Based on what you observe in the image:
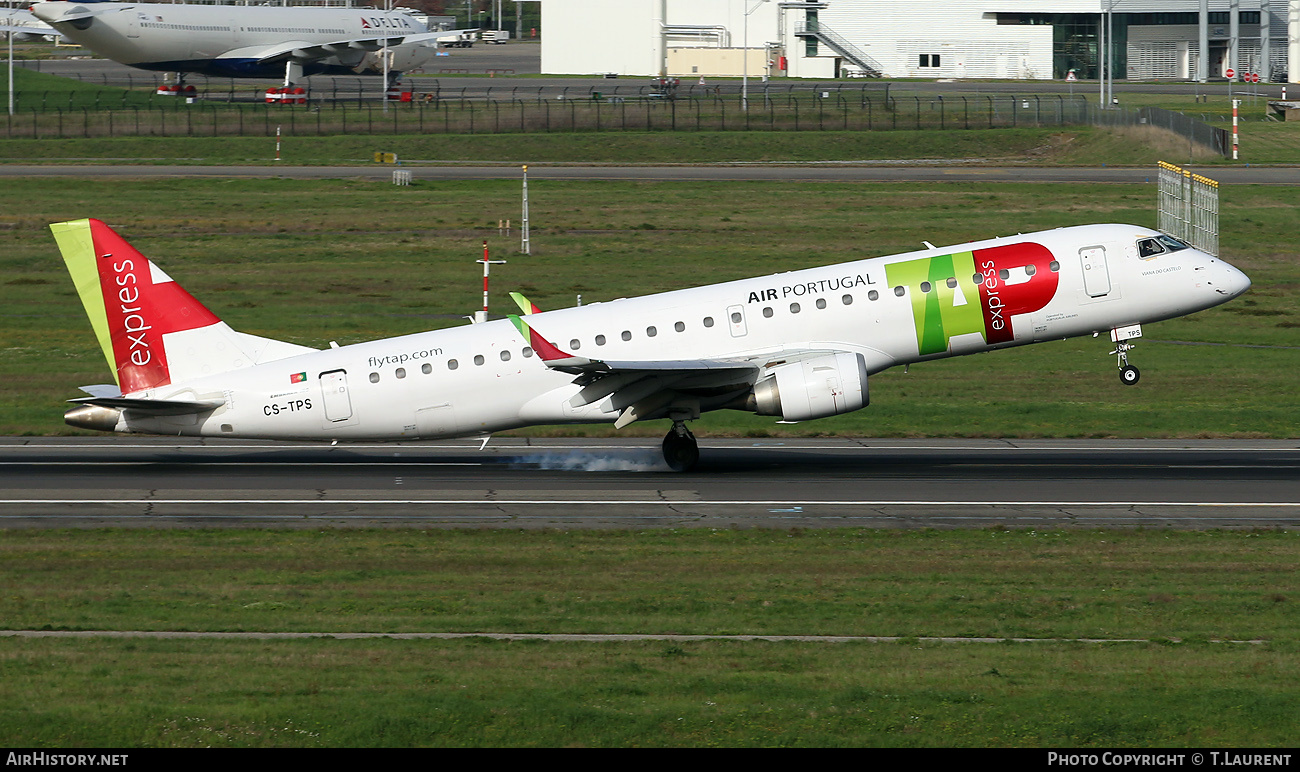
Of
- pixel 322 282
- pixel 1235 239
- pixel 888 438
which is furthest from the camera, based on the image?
pixel 1235 239

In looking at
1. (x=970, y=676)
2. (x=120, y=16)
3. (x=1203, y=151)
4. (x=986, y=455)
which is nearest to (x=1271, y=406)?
(x=986, y=455)

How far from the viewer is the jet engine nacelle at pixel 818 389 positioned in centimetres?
3128

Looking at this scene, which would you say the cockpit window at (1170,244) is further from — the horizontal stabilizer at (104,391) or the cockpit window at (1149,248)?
the horizontal stabilizer at (104,391)

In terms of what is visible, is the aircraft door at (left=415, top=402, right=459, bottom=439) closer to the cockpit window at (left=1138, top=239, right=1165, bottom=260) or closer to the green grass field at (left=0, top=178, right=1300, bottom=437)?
the green grass field at (left=0, top=178, right=1300, bottom=437)

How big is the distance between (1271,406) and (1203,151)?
175 ft

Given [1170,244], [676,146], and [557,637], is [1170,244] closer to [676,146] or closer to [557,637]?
[557,637]

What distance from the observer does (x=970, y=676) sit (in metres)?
18.4

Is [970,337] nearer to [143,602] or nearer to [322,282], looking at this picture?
[143,602]

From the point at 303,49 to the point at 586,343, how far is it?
342 feet

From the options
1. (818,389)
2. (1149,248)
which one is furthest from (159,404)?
(1149,248)

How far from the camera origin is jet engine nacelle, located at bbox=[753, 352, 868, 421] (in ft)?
103

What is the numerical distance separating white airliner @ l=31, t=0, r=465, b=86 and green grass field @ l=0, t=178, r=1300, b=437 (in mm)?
46183

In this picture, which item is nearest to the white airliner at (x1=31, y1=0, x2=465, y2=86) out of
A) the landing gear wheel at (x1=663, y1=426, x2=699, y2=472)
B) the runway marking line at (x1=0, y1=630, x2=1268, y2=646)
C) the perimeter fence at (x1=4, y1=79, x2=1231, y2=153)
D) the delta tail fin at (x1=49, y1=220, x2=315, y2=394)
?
the perimeter fence at (x1=4, y1=79, x2=1231, y2=153)

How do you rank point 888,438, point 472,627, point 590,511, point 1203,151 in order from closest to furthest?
point 472,627
point 590,511
point 888,438
point 1203,151
